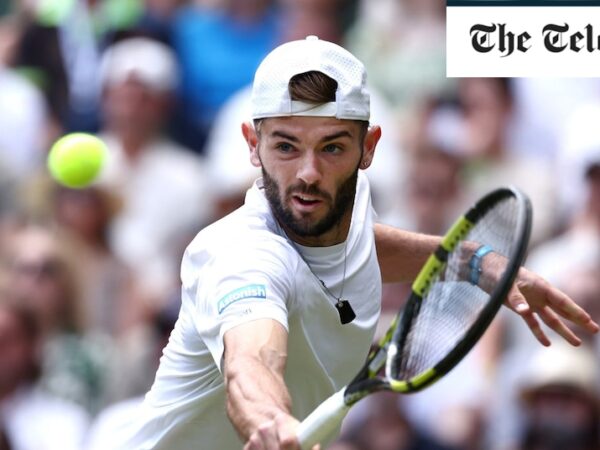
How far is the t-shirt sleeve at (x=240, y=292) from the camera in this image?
178 inches

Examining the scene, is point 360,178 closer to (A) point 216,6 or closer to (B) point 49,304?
(B) point 49,304

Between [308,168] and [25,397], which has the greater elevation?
[308,168]

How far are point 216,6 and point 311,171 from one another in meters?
5.33

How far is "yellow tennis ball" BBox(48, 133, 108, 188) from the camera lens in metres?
8.43

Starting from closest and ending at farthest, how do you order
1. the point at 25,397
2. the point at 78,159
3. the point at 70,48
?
the point at 25,397
the point at 78,159
the point at 70,48

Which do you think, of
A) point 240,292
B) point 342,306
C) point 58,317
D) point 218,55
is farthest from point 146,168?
point 240,292

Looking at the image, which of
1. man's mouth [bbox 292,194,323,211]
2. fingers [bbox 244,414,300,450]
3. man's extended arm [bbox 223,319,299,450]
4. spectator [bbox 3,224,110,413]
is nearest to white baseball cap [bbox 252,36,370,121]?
man's mouth [bbox 292,194,323,211]

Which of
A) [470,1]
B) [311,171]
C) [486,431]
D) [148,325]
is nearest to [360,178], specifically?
[311,171]

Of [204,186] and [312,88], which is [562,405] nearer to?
[204,186]

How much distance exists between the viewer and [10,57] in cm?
1061

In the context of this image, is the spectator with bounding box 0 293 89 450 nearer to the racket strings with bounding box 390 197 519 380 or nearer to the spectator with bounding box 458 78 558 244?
the spectator with bounding box 458 78 558 244

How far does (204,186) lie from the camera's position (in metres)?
9.45

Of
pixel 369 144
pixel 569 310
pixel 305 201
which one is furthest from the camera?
pixel 569 310

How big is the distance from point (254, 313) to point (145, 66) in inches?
215
